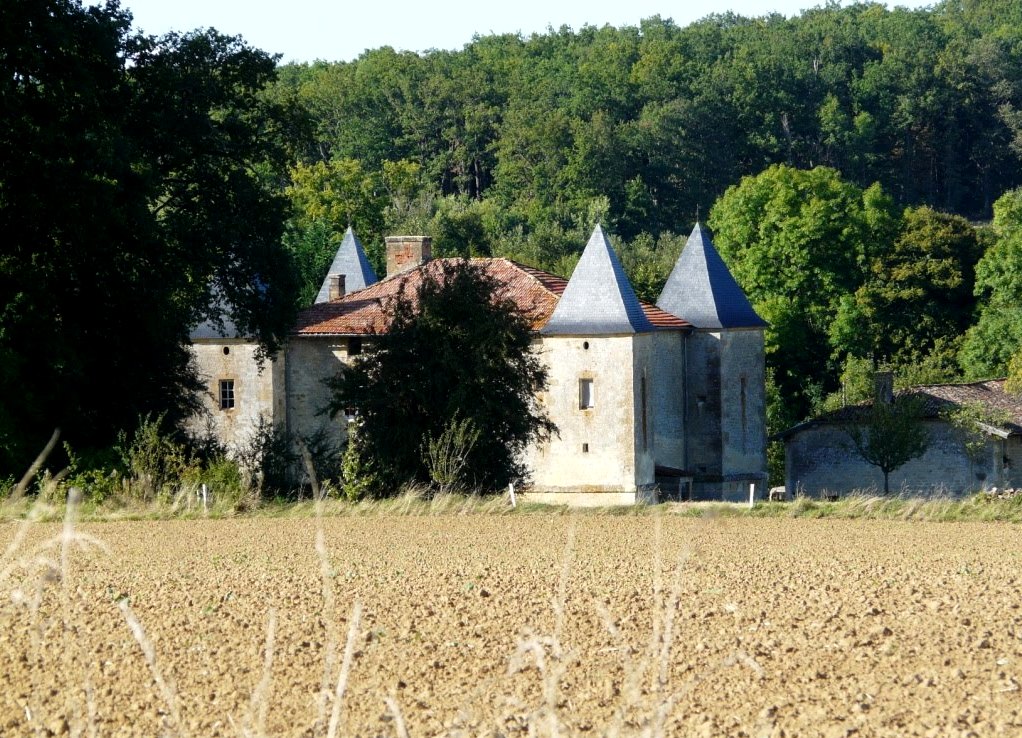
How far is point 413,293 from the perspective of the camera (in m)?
42.6

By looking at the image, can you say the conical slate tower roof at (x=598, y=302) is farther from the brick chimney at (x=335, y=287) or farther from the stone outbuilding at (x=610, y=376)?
the brick chimney at (x=335, y=287)

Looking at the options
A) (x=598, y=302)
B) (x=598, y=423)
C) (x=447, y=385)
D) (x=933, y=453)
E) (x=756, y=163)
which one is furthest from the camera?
(x=756, y=163)

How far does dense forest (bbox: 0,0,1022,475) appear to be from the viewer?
3002cm

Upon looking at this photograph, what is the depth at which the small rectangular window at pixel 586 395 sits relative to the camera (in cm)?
3975

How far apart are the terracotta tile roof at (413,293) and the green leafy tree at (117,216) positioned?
215 inches

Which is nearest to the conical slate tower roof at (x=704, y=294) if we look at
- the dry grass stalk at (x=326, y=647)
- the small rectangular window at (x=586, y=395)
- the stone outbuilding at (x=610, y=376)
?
the stone outbuilding at (x=610, y=376)

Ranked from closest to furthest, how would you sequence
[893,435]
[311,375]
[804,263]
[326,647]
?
[326,647] → [311,375] → [893,435] → [804,263]

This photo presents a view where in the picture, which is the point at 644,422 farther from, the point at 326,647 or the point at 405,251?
the point at 326,647

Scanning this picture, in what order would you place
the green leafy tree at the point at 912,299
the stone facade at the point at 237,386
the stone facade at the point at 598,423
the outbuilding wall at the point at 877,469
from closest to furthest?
the stone facade at the point at 598,423 < the stone facade at the point at 237,386 < the outbuilding wall at the point at 877,469 < the green leafy tree at the point at 912,299

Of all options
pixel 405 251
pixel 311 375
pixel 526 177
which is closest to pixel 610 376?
pixel 311 375

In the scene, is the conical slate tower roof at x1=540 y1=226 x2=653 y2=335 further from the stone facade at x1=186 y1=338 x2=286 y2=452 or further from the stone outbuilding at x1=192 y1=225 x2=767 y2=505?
the stone facade at x1=186 y1=338 x2=286 y2=452

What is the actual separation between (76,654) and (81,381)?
19.7 m

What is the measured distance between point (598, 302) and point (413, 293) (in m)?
4.93

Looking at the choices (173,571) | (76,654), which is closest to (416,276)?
(173,571)
